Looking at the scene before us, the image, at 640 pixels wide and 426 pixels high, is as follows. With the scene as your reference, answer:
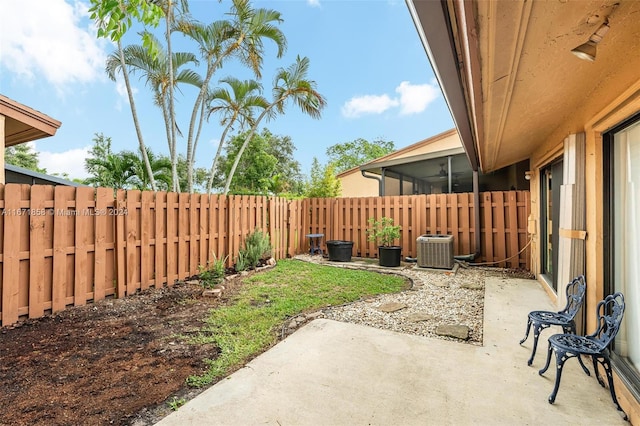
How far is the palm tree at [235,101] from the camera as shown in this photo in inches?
364

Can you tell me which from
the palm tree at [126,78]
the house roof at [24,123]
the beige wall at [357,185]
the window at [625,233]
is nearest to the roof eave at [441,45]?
the window at [625,233]

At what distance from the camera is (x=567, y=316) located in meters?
2.46

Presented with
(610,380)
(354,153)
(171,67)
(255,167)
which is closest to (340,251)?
(610,380)

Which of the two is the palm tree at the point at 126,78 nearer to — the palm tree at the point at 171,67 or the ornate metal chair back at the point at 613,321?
the palm tree at the point at 171,67

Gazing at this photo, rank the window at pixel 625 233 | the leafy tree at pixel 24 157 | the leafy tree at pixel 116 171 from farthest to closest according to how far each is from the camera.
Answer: the leafy tree at pixel 24 157, the leafy tree at pixel 116 171, the window at pixel 625 233

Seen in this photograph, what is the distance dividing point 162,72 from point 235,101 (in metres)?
2.17

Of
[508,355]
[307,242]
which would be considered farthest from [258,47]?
[508,355]

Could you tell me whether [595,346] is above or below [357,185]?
below

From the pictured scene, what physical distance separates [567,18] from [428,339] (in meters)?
2.65

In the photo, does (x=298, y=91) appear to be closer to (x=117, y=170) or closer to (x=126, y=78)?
(x=126, y=78)

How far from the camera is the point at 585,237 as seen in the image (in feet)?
8.50

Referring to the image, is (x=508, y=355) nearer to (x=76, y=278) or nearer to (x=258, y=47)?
(x=76, y=278)

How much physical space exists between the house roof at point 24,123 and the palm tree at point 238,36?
3.68 meters

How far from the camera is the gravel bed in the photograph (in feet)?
10.6
